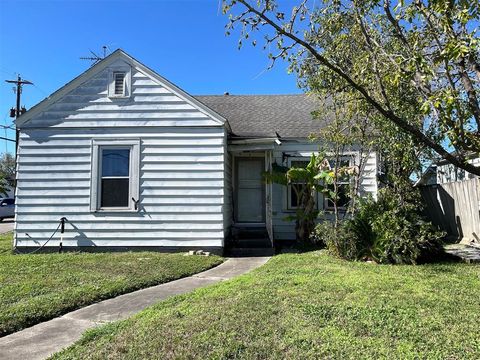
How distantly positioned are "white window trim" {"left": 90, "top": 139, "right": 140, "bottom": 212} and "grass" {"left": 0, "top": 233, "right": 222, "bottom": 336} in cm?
121

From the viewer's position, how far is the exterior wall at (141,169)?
10.6 m

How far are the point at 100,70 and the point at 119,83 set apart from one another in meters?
0.58

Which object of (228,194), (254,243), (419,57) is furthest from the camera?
(228,194)

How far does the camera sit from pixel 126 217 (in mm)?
10609

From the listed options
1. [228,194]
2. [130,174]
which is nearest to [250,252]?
[228,194]

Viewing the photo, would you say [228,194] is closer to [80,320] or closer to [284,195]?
[284,195]

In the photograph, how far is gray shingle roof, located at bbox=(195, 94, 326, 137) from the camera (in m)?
12.9

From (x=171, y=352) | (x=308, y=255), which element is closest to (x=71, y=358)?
(x=171, y=352)

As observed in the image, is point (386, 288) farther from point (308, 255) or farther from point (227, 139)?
point (227, 139)

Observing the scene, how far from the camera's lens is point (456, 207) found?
11.3 metres

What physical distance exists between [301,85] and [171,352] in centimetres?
781

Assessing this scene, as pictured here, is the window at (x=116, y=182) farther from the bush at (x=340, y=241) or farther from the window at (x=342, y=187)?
the window at (x=342, y=187)

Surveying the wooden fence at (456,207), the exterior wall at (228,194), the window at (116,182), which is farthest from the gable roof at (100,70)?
the wooden fence at (456,207)

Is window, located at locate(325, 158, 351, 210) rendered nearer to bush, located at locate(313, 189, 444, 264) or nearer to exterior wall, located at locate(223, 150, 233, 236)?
bush, located at locate(313, 189, 444, 264)
